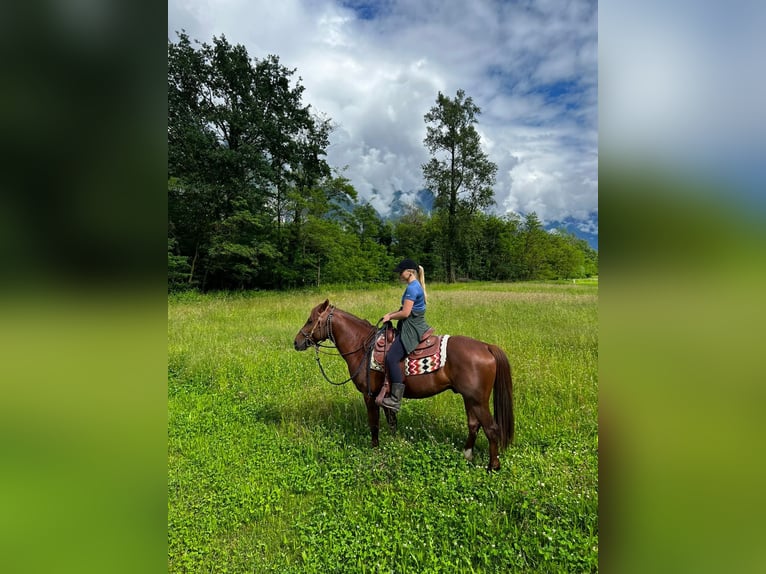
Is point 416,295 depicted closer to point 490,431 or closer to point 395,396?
point 395,396

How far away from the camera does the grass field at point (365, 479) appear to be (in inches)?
123

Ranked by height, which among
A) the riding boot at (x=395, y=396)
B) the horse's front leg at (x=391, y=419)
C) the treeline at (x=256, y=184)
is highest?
the treeline at (x=256, y=184)

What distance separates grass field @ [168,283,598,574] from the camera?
3129 millimetres

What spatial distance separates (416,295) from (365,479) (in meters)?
2.54

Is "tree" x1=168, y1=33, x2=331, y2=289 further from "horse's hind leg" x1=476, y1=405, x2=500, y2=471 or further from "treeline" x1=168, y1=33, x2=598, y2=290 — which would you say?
"horse's hind leg" x1=476, y1=405, x2=500, y2=471

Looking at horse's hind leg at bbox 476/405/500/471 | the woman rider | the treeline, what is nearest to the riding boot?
the woman rider

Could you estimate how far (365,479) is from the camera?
4188 mm

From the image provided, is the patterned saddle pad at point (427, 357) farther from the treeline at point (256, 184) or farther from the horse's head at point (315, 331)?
the treeline at point (256, 184)

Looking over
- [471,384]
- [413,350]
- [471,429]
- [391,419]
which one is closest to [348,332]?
[413,350]

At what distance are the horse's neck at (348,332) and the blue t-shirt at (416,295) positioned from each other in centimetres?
104

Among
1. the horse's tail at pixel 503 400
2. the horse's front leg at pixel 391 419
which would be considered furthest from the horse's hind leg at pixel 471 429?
the horse's front leg at pixel 391 419
